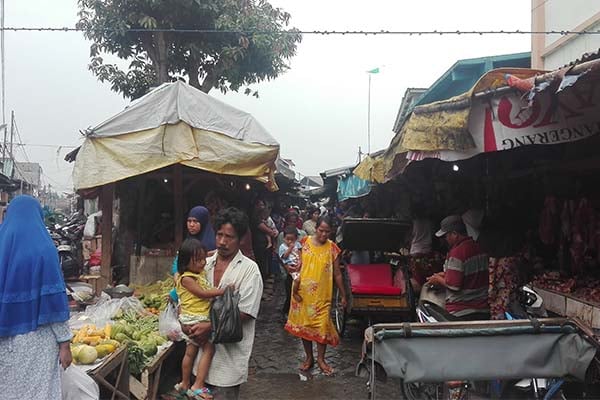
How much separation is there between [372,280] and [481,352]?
4992mm

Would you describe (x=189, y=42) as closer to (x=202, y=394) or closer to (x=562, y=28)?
(x=562, y=28)

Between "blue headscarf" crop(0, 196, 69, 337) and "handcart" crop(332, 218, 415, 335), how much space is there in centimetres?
491

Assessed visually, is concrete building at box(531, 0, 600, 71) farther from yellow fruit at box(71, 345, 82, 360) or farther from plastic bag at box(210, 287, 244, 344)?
yellow fruit at box(71, 345, 82, 360)

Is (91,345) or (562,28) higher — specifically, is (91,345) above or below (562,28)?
below

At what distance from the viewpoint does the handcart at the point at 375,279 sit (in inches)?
293

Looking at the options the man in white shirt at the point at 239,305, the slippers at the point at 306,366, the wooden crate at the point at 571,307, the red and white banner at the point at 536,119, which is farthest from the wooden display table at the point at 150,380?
the wooden crate at the point at 571,307

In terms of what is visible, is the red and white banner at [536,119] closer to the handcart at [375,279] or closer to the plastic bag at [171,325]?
the plastic bag at [171,325]

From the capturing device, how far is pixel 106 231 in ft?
26.3

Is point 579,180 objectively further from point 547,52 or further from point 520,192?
point 547,52

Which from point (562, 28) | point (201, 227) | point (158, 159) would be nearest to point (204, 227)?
point (201, 227)

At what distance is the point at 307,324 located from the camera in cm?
618

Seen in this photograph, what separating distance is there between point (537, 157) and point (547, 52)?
108 inches

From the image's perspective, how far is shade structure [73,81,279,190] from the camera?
A: 6.72 metres

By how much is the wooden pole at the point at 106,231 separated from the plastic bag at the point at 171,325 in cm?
302
